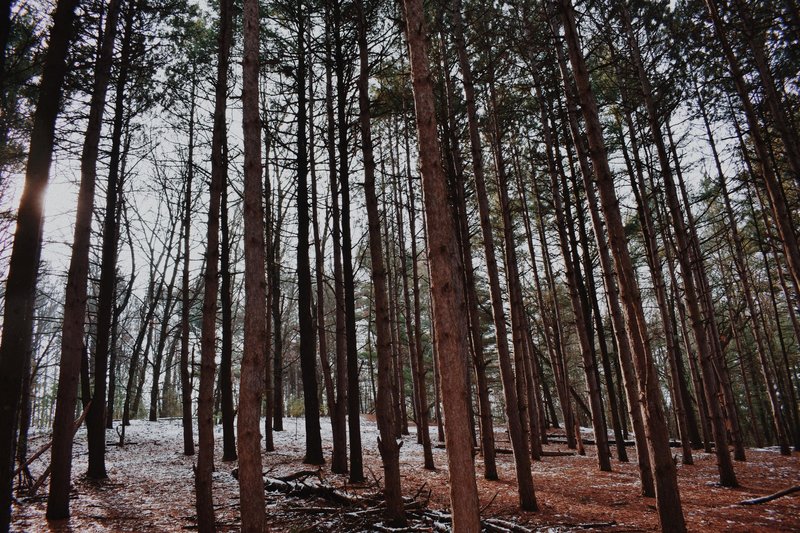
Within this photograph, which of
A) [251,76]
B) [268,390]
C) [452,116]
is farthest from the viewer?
[268,390]

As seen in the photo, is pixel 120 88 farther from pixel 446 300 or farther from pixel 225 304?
pixel 446 300

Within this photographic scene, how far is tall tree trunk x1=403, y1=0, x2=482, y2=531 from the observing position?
9.98ft

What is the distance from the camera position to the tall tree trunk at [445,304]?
3041mm

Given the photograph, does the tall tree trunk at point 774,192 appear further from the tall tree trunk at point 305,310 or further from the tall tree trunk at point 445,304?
the tall tree trunk at point 305,310

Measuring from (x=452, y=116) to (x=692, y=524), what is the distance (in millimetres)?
7847

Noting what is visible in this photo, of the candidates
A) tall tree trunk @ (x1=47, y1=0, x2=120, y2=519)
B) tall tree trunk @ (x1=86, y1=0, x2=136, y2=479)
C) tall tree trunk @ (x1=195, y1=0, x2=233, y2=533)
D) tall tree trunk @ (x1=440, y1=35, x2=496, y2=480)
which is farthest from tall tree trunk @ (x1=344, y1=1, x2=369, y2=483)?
tall tree trunk @ (x1=86, y1=0, x2=136, y2=479)

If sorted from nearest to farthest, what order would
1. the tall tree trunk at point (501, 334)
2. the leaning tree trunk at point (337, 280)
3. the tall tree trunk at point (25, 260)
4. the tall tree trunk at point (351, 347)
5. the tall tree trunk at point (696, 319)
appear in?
the tall tree trunk at point (25, 260) → the tall tree trunk at point (501, 334) → the tall tree trunk at point (696, 319) → the tall tree trunk at point (351, 347) → the leaning tree trunk at point (337, 280)

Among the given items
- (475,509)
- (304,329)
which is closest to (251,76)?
(475,509)

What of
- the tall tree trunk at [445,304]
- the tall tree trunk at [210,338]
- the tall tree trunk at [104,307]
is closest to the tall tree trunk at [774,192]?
the tall tree trunk at [445,304]

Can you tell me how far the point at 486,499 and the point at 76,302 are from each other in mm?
7666

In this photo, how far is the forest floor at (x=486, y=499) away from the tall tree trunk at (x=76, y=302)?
0.56 m

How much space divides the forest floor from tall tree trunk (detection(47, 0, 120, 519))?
556 millimetres

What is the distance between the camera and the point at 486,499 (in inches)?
252

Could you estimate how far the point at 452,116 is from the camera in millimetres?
8719
